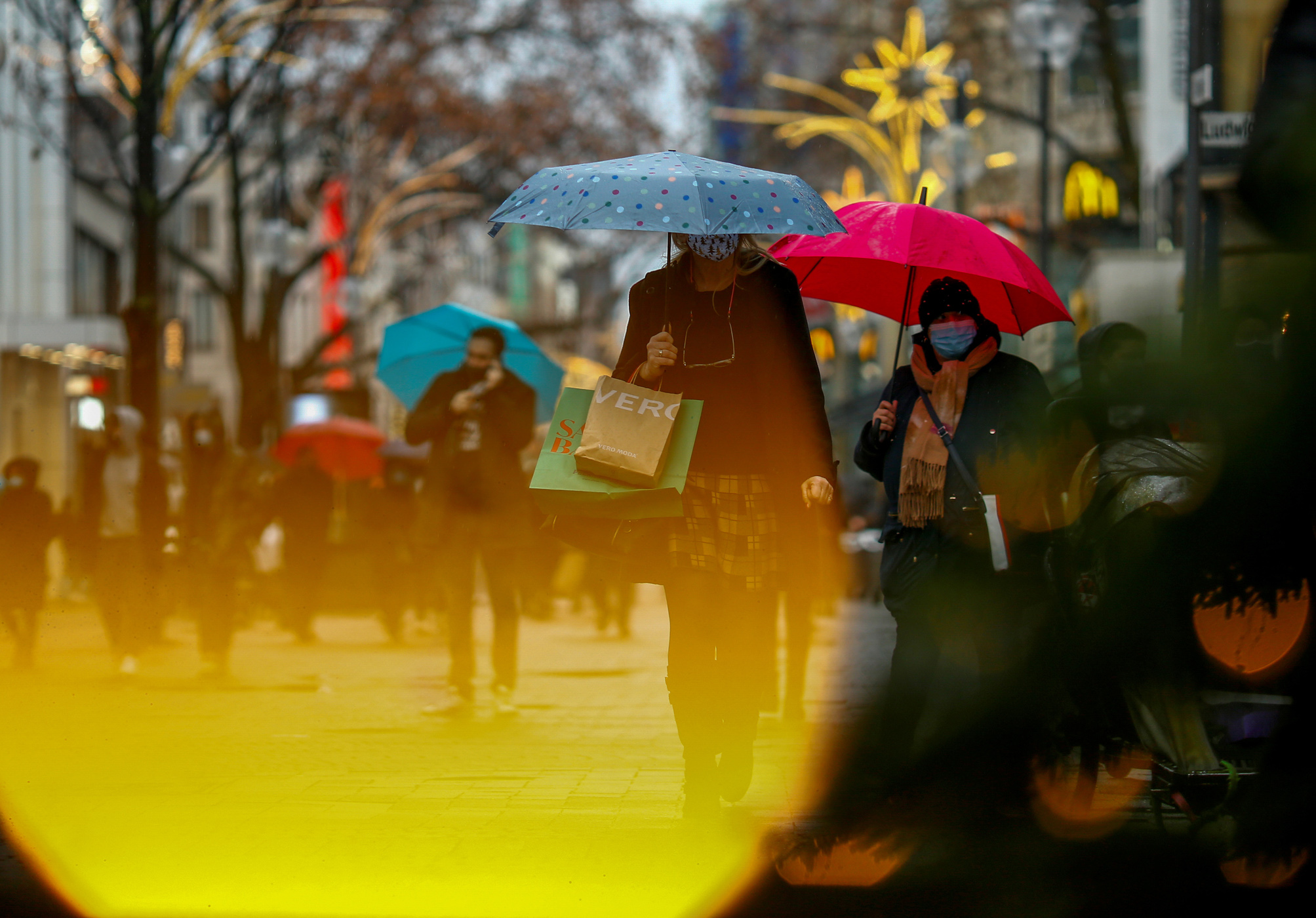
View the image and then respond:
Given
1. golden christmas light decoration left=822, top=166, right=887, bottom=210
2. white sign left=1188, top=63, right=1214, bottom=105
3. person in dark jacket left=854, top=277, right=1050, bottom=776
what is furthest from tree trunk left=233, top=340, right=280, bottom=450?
person in dark jacket left=854, top=277, right=1050, bottom=776

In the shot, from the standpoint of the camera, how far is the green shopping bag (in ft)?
16.8

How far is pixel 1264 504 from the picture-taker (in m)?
3.15

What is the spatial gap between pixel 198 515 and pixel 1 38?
49.7 feet

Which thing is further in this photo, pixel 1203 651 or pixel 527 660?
pixel 527 660

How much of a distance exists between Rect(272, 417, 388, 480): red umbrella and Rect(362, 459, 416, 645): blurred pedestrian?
9.3 inches

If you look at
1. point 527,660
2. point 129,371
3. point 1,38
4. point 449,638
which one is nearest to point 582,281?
point 1,38

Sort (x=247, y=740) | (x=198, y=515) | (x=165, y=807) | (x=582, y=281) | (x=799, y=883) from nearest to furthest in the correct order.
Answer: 1. (x=799, y=883)
2. (x=165, y=807)
3. (x=247, y=740)
4. (x=198, y=515)
5. (x=582, y=281)

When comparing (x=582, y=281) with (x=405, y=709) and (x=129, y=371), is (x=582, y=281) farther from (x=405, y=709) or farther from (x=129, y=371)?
(x=405, y=709)

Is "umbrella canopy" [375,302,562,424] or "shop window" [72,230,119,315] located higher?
"shop window" [72,230,119,315]

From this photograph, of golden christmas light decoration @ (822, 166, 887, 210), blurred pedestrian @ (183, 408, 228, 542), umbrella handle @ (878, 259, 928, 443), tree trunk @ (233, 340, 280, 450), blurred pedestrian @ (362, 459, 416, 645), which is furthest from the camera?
golden christmas light decoration @ (822, 166, 887, 210)

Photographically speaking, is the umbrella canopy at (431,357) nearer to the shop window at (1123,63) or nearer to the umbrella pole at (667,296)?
the umbrella pole at (667,296)

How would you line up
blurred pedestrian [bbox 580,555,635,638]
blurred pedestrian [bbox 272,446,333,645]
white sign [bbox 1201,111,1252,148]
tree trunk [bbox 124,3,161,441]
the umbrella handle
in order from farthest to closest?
tree trunk [bbox 124,3,161,441] → blurred pedestrian [bbox 272,446,333,645] → blurred pedestrian [bbox 580,555,635,638] → white sign [bbox 1201,111,1252,148] → the umbrella handle

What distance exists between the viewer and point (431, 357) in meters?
10.6

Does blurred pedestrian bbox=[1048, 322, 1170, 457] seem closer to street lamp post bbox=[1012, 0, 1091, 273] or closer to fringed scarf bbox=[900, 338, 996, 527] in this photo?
fringed scarf bbox=[900, 338, 996, 527]
